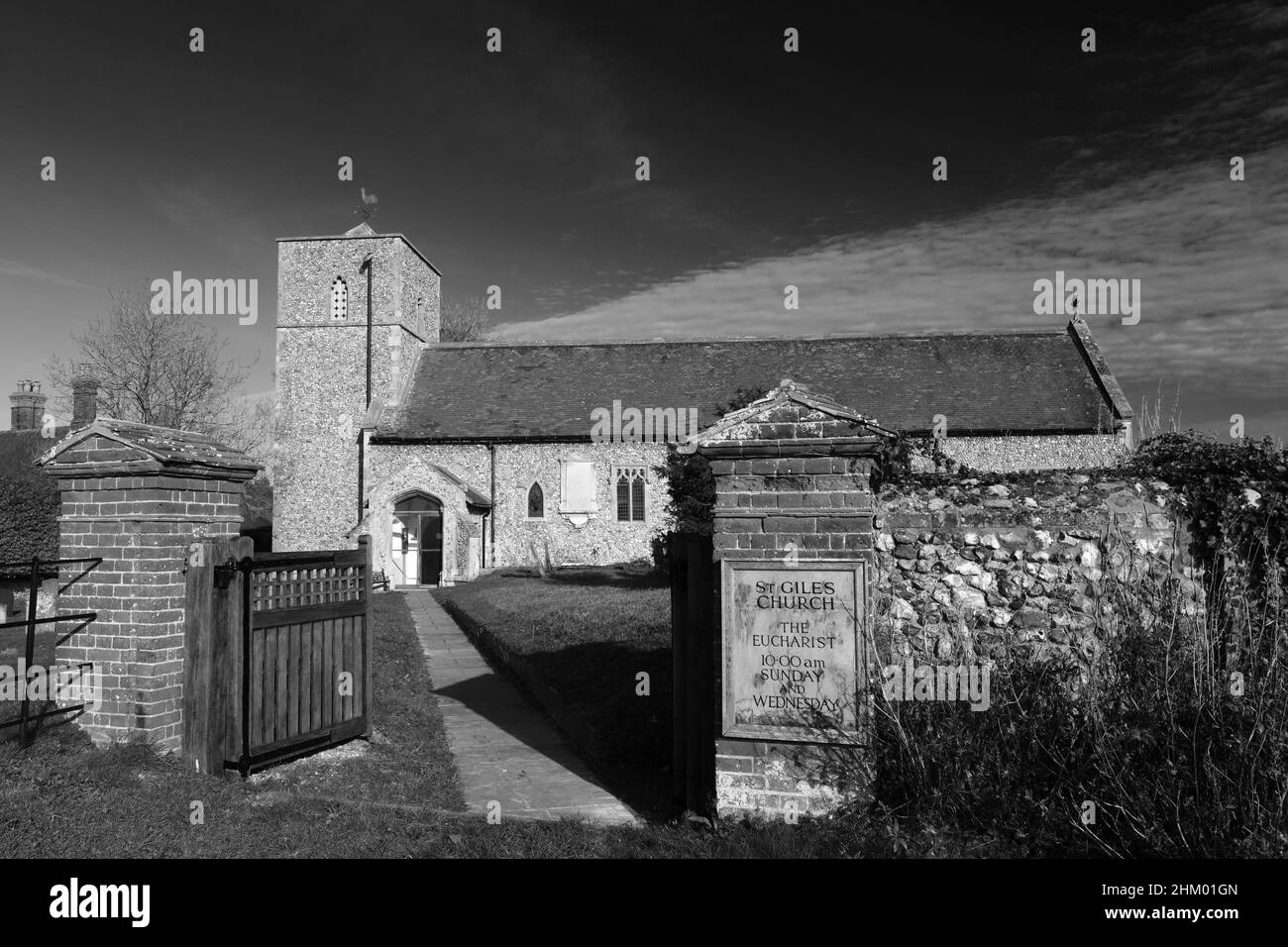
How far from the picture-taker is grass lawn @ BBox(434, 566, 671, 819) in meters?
6.70

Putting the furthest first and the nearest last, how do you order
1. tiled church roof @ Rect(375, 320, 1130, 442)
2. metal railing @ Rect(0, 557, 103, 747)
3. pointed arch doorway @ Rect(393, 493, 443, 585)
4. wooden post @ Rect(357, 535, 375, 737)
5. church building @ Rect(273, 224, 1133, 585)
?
tiled church roof @ Rect(375, 320, 1130, 442)
pointed arch doorway @ Rect(393, 493, 443, 585)
church building @ Rect(273, 224, 1133, 585)
wooden post @ Rect(357, 535, 375, 737)
metal railing @ Rect(0, 557, 103, 747)

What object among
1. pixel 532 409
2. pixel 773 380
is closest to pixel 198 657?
pixel 532 409

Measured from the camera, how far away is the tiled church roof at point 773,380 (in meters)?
26.2

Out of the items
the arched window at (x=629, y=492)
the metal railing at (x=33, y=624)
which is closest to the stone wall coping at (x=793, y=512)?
the metal railing at (x=33, y=624)

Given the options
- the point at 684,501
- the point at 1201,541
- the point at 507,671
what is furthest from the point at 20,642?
the point at 1201,541

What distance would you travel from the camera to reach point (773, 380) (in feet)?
92.9

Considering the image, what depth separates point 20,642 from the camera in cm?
1395

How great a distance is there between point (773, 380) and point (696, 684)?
930 inches

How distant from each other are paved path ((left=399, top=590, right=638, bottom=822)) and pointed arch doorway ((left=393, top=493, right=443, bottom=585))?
14.5 meters

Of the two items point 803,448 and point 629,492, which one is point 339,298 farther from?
point 803,448

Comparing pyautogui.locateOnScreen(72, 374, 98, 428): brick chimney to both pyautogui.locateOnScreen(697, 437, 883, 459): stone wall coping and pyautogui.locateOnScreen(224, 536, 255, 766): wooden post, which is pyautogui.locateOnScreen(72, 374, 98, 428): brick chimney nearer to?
pyautogui.locateOnScreen(224, 536, 255, 766): wooden post

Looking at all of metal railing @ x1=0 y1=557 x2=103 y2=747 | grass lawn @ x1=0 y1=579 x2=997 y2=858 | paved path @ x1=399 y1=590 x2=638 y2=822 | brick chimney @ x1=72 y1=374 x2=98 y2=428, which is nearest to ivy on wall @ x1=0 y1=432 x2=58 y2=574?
brick chimney @ x1=72 y1=374 x2=98 y2=428
